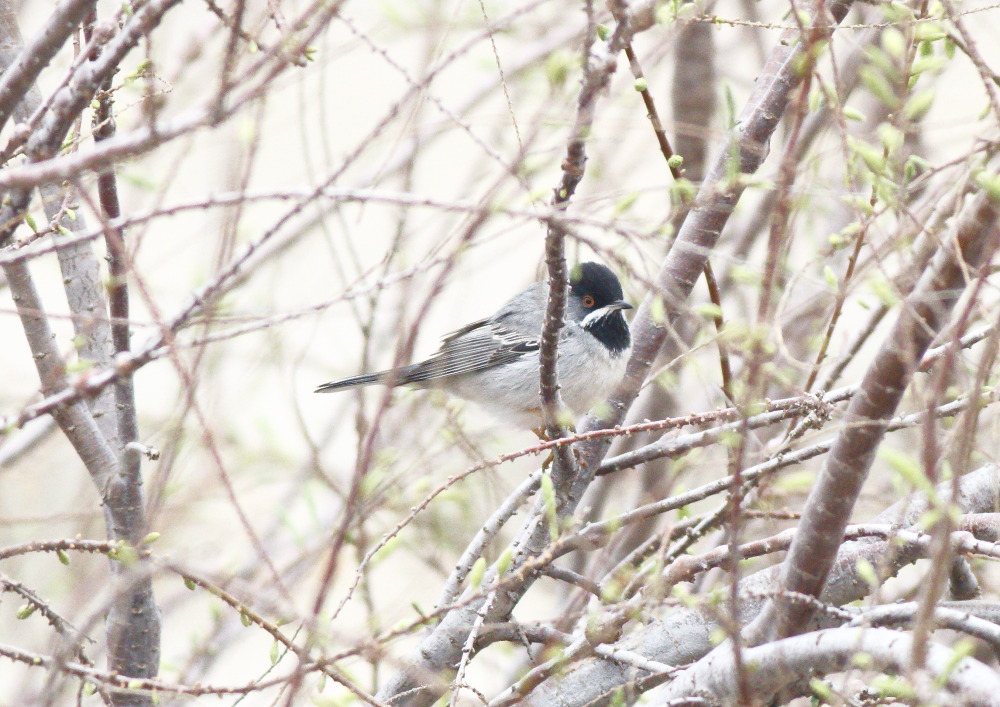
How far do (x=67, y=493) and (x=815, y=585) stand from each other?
6641mm

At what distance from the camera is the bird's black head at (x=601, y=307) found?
5918 mm

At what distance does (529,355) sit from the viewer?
6.20 metres

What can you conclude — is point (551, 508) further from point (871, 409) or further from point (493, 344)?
point (493, 344)

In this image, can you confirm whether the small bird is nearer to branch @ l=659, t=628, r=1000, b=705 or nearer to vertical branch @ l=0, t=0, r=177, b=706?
vertical branch @ l=0, t=0, r=177, b=706

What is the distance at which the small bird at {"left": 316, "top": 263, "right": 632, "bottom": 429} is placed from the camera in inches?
226

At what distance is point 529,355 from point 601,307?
1.81ft

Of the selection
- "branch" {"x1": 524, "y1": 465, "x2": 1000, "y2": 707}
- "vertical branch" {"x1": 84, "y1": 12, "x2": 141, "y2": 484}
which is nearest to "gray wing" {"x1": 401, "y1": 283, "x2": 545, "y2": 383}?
"vertical branch" {"x1": 84, "y1": 12, "x2": 141, "y2": 484}

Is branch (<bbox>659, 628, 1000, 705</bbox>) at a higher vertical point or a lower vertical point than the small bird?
lower

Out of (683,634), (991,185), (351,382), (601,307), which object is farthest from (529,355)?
(991,185)

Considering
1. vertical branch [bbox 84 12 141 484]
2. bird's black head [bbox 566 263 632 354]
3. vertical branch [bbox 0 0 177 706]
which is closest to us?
vertical branch [bbox 84 12 141 484]

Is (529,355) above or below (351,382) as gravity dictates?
above

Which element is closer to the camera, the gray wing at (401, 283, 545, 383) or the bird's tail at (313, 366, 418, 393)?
the bird's tail at (313, 366, 418, 393)

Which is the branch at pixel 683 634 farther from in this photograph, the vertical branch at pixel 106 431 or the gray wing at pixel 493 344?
the gray wing at pixel 493 344

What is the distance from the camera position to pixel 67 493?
25.0ft
